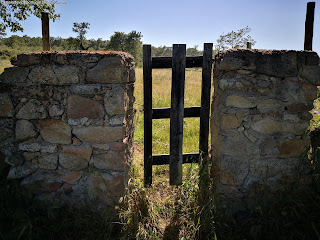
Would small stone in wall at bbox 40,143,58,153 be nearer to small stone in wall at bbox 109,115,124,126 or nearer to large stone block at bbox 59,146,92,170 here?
large stone block at bbox 59,146,92,170

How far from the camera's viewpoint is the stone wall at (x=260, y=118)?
8.03 feet

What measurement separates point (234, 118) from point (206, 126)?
23.0 inches

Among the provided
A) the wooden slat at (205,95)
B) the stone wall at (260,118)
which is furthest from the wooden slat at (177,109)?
the stone wall at (260,118)

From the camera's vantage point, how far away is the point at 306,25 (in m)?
3.23

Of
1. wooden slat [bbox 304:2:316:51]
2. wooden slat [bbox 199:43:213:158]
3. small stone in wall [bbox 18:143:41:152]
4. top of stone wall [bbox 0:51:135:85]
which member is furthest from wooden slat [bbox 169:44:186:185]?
wooden slat [bbox 304:2:316:51]

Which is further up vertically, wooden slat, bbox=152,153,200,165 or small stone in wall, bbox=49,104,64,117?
small stone in wall, bbox=49,104,64,117

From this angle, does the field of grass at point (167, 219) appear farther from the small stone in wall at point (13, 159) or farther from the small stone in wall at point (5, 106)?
the small stone in wall at point (5, 106)

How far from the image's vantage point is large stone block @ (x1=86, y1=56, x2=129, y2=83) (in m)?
2.33

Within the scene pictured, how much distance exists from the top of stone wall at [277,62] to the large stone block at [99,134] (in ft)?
4.32

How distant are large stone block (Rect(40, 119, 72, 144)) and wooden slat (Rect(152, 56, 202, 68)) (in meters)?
1.23

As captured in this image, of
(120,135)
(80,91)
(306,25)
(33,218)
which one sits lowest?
(33,218)

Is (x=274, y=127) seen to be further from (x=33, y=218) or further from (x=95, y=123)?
(x=33, y=218)

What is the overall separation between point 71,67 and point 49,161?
996 millimetres

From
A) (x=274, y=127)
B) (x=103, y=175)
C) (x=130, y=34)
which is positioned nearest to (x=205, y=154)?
(x=274, y=127)
